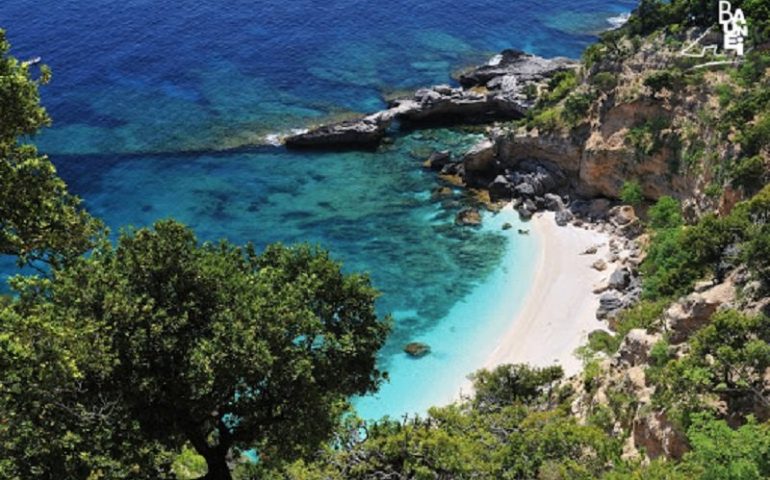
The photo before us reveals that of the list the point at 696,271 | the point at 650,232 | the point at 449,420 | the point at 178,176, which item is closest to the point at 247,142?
the point at 178,176

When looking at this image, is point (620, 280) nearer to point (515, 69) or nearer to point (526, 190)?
point (526, 190)

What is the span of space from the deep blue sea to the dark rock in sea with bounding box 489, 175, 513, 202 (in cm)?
309

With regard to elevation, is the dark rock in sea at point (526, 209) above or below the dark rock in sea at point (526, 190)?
below

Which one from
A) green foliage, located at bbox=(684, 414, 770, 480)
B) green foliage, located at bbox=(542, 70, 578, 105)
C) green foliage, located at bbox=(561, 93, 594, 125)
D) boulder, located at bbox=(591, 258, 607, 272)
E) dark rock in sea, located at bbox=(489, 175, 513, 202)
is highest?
green foliage, located at bbox=(542, 70, 578, 105)

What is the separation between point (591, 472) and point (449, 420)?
16.0 feet

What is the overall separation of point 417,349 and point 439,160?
78.5ft

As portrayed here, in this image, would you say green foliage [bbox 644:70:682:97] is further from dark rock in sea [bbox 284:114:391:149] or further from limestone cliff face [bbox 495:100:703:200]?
dark rock in sea [bbox 284:114:391:149]

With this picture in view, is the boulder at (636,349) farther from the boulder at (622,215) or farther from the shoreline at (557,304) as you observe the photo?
the boulder at (622,215)

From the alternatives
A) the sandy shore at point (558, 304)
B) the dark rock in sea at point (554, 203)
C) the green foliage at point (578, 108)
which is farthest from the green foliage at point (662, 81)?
the sandy shore at point (558, 304)

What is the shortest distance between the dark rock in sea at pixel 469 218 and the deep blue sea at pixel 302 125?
1.01 meters

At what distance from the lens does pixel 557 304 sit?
4709 centimetres

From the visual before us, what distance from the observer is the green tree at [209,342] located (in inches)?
731

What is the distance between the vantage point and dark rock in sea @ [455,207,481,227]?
183 ft

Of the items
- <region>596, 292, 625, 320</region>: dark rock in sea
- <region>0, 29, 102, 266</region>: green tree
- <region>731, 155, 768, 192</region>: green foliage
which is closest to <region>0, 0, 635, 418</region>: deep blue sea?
<region>596, 292, 625, 320</region>: dark rock in sea
